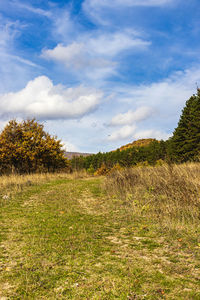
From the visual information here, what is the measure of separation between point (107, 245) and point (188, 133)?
38.0 m

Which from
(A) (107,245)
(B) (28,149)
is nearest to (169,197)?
(A) (107,245)

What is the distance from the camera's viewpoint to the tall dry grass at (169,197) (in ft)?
22.9

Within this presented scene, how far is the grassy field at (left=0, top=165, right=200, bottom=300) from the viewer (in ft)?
11.3

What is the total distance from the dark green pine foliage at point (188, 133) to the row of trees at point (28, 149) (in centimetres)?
2103

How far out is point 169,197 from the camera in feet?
26.2

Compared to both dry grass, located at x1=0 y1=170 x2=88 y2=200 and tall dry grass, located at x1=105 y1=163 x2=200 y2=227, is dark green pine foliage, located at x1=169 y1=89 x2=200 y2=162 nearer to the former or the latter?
dry grass, located at x1=0 y1=170 x2=88 y2=200

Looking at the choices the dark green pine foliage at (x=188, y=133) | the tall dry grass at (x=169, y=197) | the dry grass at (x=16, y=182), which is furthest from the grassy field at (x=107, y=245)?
the dark green pine foliage at (x=188, y=133)

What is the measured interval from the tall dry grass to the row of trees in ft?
42.7

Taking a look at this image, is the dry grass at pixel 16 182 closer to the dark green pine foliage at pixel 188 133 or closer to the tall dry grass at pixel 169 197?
the tall dry grass at pixel 169 197

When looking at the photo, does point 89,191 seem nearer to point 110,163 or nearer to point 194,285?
point 110,163

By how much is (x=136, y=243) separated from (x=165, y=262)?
1.17 m

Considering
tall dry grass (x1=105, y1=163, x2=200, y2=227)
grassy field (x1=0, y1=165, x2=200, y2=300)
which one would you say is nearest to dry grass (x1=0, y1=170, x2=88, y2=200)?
grassy field (x1=0, y1=165, x2=200, y2=300)

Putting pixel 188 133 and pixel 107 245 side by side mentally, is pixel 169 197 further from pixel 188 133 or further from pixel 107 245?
pixel 188 133

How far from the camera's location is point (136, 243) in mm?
5406
